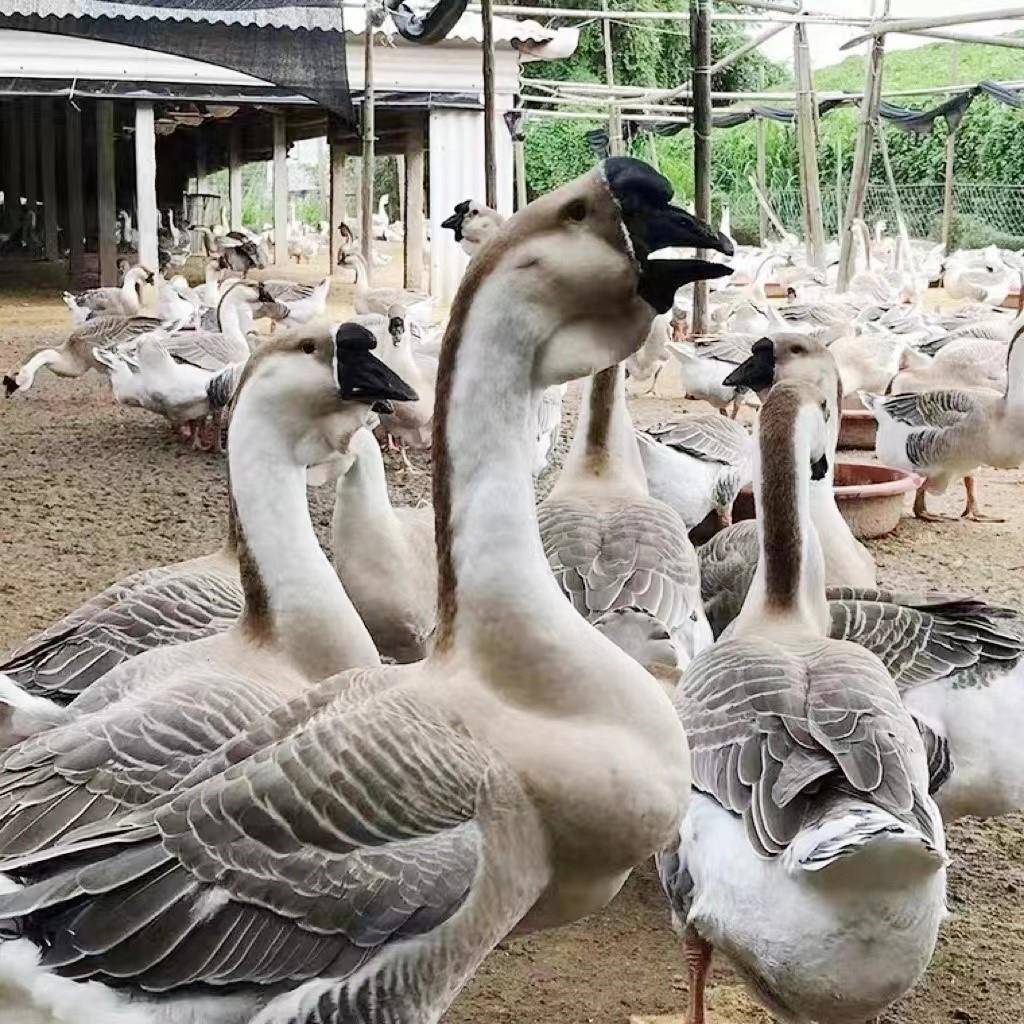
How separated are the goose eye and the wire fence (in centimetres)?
2997

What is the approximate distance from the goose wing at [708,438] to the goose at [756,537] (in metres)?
1.63

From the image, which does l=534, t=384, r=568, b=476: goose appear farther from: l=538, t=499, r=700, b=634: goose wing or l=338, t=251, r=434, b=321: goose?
l=338, t=251, r=434, b=321: goose

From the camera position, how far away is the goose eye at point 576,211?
79.8 inches

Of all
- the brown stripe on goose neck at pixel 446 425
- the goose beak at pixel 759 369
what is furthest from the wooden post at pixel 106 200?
the brown stripe on goose neck at pixel 446 425

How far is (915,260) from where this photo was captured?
25.0 m

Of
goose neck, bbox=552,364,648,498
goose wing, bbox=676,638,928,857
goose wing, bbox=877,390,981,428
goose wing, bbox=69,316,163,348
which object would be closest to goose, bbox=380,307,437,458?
goose wing, bbox=877,390,981,428

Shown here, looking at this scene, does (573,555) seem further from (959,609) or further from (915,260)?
(915,260)

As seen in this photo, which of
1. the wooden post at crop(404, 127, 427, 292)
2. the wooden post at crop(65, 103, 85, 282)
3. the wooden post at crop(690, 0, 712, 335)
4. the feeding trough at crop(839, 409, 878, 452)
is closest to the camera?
the wooden post at crop(690, 0, 712, 335)

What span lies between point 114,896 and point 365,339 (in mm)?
1532

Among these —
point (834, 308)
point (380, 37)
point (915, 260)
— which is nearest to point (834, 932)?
point (834, 308)

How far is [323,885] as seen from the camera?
2.05 meters

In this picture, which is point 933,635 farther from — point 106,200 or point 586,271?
point 106,200

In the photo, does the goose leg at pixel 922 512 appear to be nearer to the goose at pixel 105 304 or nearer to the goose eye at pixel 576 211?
the goose eye at pixel 576 211

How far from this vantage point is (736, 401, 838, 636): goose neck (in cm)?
363
